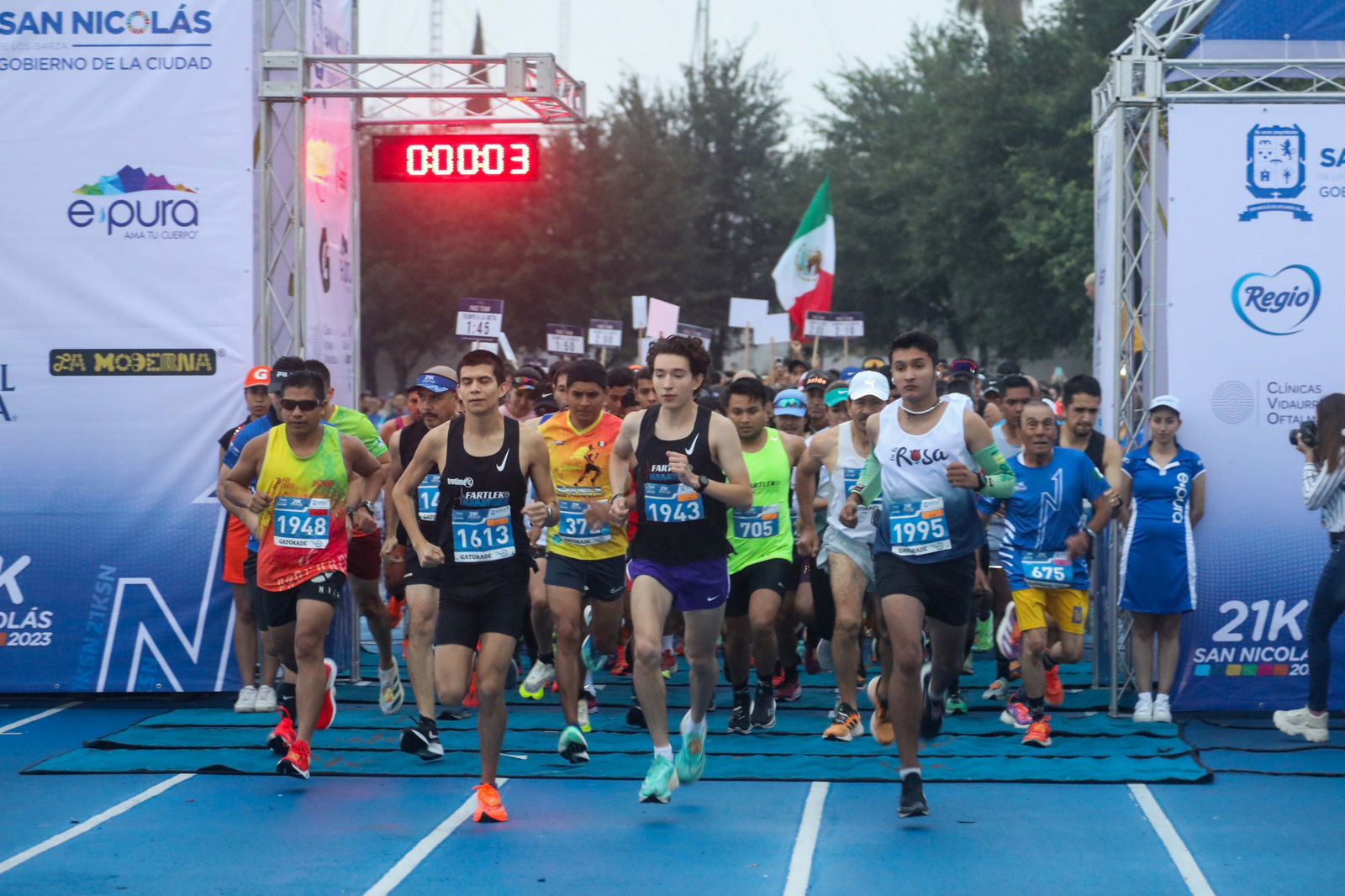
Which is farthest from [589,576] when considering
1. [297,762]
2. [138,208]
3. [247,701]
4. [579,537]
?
[138,208]

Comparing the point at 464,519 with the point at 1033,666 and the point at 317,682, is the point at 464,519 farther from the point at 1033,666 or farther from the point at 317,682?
the point at 1033,666

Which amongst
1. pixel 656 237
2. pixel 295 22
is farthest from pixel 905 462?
pixel 656 237

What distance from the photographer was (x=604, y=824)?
25.6 feet

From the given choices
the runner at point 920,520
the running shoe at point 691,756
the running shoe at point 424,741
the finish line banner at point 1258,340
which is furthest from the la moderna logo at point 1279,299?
the running shoe at point 424,741

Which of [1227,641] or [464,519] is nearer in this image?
[464,519]

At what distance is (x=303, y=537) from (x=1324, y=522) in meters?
5.79

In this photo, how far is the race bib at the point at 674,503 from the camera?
8.17m

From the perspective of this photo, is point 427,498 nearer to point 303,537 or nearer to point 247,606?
point 303,537

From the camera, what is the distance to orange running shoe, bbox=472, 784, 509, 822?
7.78m

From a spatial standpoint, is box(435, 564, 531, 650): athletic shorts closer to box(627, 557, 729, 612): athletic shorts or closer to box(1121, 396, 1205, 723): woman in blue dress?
box(627, 557, 729, 612): athletic shorts

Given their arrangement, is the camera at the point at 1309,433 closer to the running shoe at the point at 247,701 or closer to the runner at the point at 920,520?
the runner at the point at 920,520

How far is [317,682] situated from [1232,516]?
565cm

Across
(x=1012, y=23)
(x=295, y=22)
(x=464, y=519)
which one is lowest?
(x=464, y=519)

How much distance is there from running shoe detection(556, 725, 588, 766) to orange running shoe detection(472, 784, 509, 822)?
1242 mm
